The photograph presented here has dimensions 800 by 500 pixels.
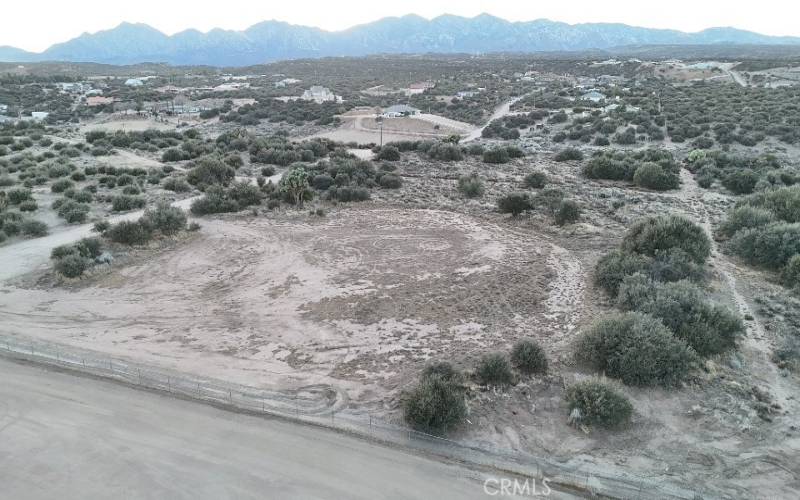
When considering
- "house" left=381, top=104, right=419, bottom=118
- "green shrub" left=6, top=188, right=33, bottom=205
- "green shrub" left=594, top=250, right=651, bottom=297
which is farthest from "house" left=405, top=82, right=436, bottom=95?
"green shrub" left=594, top=250, right=651, bottom=297

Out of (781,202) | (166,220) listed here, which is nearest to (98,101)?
(166,220)

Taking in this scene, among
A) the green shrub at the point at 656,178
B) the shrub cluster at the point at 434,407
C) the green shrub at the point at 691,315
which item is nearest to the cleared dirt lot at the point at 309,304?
the shrub cluster at the point at 434,407

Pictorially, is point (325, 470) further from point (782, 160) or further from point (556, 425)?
point (782, 160)

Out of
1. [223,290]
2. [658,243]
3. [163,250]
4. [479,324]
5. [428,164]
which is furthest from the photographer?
[428,164]

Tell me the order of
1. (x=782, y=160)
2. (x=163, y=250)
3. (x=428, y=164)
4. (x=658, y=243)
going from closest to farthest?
(x=658, y=243)
(x=163, y=250)
(x=782, y=160)
(x=428, y=164)

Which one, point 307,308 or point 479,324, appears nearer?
point 479,324

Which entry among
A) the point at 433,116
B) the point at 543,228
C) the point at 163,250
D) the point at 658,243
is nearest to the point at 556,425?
the point at 658,243

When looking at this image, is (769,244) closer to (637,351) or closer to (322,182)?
(637,351)
